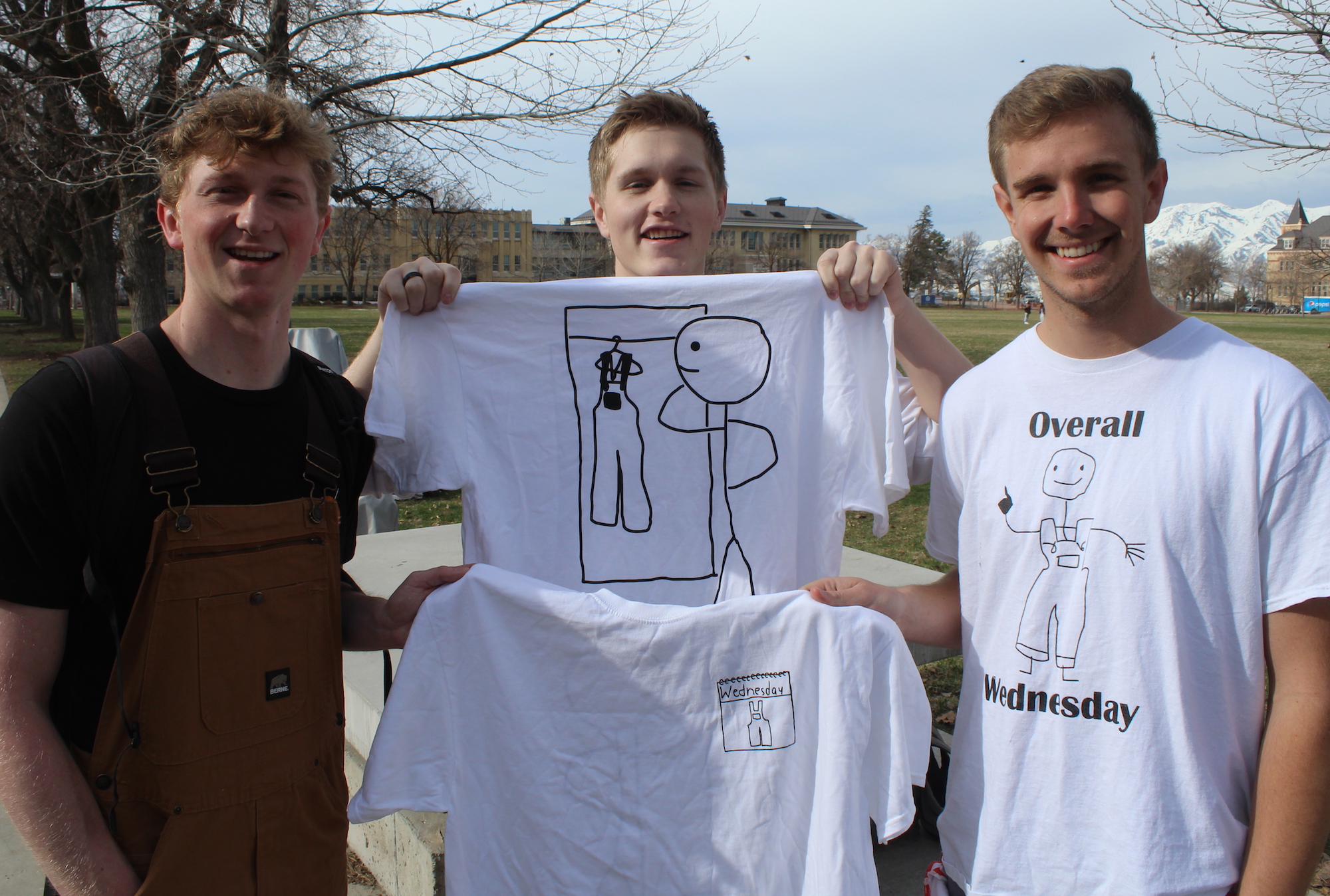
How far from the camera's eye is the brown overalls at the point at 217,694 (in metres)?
1.62

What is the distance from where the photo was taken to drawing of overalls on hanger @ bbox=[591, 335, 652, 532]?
218 centimetres

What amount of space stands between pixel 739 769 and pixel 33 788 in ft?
4.61

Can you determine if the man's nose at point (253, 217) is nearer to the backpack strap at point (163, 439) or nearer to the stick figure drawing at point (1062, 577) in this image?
the backpack strap at point (163, 439)

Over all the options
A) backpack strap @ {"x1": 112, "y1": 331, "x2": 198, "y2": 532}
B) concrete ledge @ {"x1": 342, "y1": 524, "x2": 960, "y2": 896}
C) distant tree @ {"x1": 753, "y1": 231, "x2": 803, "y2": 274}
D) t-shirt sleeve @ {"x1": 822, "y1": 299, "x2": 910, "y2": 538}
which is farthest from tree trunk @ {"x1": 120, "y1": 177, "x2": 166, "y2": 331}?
distant tree @ {"x1": 753, "y1": 231, "x2": 803, "y2": 274}

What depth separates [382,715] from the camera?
1.97 meters

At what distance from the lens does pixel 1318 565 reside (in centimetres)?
142

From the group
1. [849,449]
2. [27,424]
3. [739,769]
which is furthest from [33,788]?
[849,449]

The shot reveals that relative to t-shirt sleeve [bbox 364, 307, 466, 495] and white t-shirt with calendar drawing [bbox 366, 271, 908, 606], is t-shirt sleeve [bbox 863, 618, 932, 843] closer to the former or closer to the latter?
white t-shirt with calendar drawing [bbox 366, 271, 908, 606]

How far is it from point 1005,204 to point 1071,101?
0.82 feet

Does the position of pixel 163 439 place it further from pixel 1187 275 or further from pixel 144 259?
pixel 1187 275

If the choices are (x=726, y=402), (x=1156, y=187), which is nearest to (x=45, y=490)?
(x=726, y=402)

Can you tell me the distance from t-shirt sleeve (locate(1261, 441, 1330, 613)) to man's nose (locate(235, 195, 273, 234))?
206 cm

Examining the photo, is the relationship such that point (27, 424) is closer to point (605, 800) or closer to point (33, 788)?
point (33, 788)

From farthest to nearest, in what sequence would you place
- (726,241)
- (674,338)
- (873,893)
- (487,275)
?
(726,241)
(487,275)
(674,338)
(873,893)
